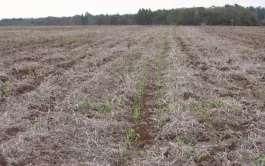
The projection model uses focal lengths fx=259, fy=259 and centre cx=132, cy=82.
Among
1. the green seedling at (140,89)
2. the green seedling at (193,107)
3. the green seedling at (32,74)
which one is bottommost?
the green seedling at (193,107)

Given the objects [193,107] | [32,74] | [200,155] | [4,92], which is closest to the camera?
[200,155]

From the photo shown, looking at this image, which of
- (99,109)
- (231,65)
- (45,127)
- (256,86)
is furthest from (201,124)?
(231,65)

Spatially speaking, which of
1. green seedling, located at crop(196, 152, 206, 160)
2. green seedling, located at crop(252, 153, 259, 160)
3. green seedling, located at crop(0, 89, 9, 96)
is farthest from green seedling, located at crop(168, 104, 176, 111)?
green seedling, located at crop(0, 89, 9, 96)

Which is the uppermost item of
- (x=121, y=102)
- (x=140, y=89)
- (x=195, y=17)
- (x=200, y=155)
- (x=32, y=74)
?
(x=195, y=17)

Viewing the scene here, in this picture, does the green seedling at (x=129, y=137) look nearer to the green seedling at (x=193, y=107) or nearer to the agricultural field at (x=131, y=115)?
the agricultural field at (x=131, y=115)

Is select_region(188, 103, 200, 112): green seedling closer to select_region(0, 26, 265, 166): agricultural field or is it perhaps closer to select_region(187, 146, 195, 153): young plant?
select_region(0, 26, 265, 166): agricultural field

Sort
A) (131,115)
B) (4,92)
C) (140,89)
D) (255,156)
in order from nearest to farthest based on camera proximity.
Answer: (255,156) < (131,115) < (4,92) < (140,89)

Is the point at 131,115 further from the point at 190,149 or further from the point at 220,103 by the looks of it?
the point at 220,103

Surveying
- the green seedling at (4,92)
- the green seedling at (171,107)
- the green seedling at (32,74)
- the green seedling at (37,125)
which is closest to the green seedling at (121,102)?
the green seedling at (171,107)

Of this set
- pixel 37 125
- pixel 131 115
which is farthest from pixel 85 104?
A: pixel 37 125

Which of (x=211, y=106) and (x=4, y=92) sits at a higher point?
(x=4, y=92)

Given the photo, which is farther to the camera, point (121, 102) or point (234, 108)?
point (121, 102)

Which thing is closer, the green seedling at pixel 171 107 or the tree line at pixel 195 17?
the green seedling at pixel 171 107

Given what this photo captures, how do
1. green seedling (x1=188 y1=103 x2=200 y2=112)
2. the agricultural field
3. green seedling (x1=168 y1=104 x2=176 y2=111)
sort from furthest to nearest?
green seedling (x1=188 y1=103 x2=200 y2=112), green seedling (x1=168 y1=104 x2=176 y2=111), the agricultural field
